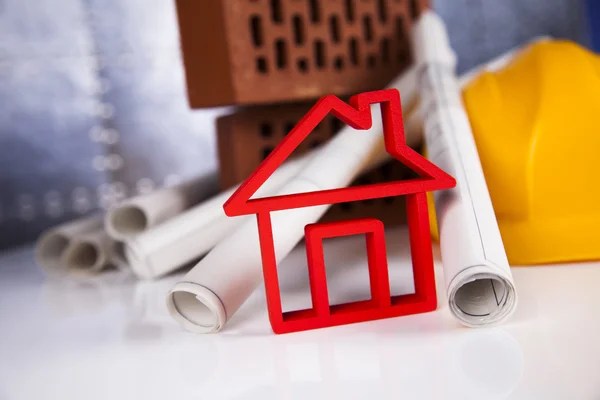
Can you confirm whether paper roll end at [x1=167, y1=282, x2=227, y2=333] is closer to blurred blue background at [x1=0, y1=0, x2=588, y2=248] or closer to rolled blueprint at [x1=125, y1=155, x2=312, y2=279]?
rolled blueprint at [x1=125, y1=155, x2=312, y2=279]

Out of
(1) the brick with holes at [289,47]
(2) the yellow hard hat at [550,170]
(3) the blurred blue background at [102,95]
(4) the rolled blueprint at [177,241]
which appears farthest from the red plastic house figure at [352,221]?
(3) the blurred blue background at [102,95]

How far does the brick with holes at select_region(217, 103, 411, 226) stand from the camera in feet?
5.08

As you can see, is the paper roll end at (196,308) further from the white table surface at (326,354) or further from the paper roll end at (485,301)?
the paper roll end at (485,301)

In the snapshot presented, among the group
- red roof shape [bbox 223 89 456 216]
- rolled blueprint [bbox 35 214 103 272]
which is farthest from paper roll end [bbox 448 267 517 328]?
rolled blueprint [bbox 35 214 103 272]

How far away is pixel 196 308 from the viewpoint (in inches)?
38.6

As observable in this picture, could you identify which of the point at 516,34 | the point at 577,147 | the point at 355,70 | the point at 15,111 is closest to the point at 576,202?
the point at 577,147

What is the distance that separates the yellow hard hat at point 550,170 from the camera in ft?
3.59

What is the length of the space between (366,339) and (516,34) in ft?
6.01

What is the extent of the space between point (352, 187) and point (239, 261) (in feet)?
0.69

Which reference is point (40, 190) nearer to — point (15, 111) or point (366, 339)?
point (15, 111)

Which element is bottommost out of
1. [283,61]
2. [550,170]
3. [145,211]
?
[145,211]

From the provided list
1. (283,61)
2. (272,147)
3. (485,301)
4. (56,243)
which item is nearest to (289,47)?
(283,61)

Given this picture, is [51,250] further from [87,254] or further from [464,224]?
[464,224]

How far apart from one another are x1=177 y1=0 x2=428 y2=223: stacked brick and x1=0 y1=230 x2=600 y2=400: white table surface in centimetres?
51
